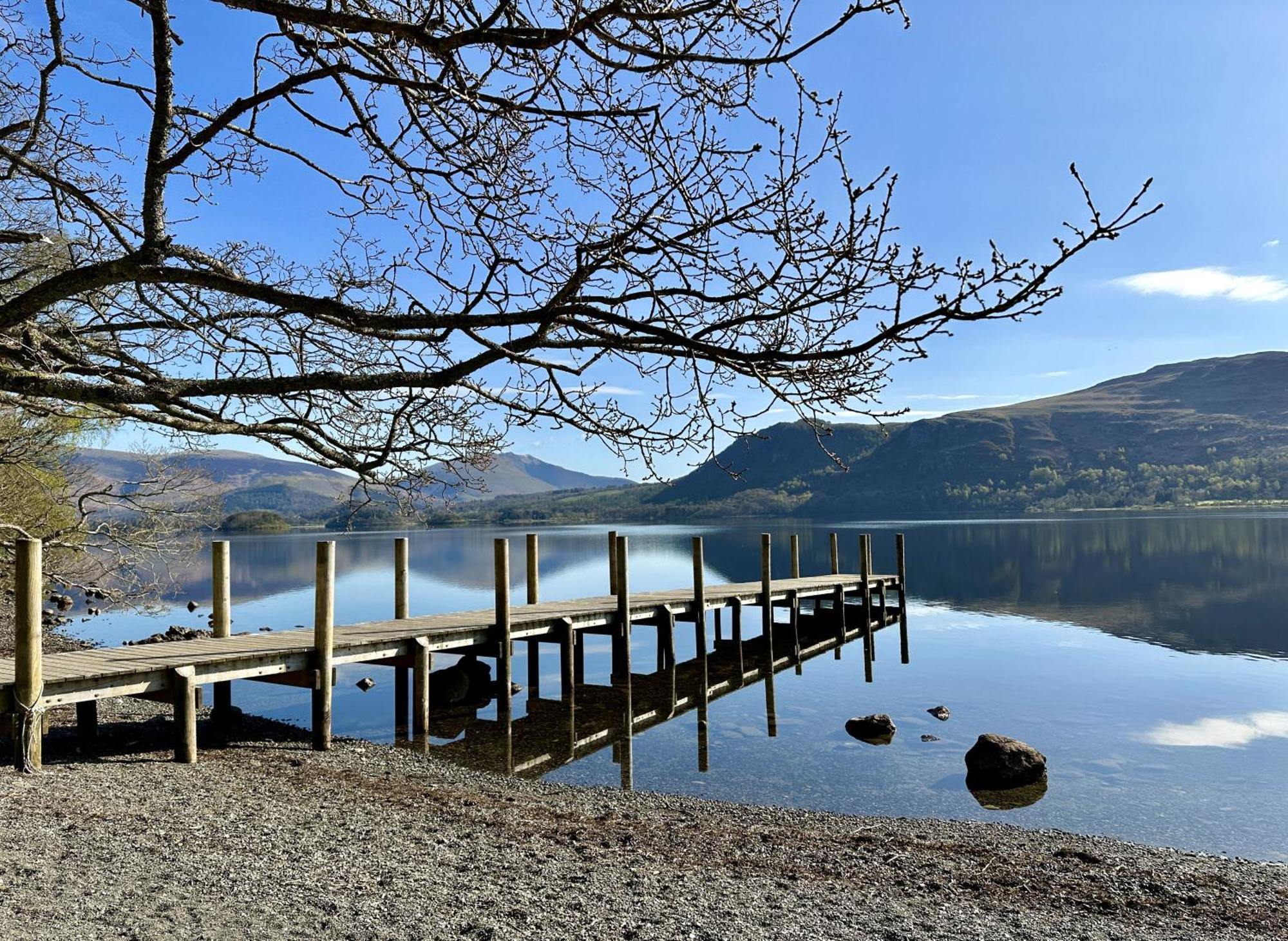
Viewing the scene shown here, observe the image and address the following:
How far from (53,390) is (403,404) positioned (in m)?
2.54

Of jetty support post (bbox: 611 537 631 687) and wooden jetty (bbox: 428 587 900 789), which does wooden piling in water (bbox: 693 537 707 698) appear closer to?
wooden jetty (bbox: 428 587 900 789)

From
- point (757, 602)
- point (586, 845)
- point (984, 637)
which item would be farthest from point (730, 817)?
point (984, 637)

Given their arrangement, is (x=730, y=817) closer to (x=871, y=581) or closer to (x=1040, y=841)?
(x=1040, y=841)

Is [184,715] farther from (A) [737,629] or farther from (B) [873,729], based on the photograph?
(A) [737,629]

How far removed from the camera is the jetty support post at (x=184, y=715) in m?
9.78

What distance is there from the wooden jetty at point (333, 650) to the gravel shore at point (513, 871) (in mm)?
772

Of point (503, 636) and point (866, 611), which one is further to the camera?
point (866, 611)

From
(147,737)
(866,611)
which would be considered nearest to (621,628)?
(147,737)

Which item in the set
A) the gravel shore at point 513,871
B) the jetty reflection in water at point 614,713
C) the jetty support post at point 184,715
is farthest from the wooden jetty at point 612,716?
the jetty support post at point 184,715

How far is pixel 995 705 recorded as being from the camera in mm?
18641

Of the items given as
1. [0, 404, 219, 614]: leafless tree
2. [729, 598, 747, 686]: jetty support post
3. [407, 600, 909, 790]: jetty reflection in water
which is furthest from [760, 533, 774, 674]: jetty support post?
[0, 404, 219, 614]: leafless tree

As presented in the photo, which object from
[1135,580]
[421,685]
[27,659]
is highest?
[27,659]

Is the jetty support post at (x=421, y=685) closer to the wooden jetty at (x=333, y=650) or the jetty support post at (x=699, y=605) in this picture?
the wooden jetty at (x=333, y=650)

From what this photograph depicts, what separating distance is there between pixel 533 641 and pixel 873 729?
263 inches
